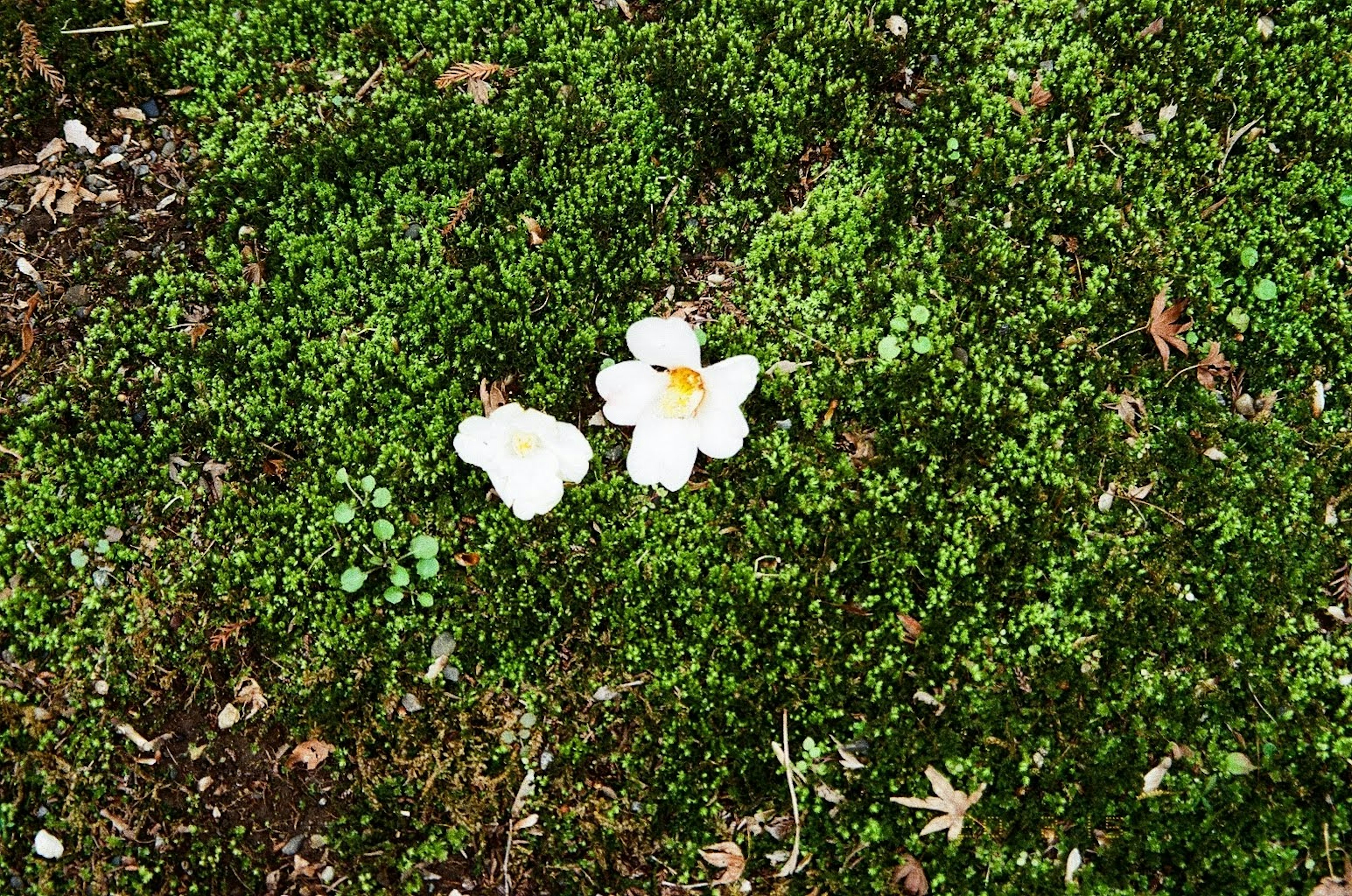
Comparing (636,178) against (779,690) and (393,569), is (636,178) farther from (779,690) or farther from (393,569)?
(779,690)

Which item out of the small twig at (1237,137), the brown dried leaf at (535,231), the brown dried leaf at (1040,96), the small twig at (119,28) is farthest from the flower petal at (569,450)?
the small twig at (1237,137)

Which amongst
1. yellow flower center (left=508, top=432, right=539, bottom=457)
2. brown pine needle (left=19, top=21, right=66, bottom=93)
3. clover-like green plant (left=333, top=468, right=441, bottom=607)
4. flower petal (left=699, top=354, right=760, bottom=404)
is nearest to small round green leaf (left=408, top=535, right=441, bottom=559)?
clover-like green plant (left=333, top=468, right=441, bottom=607)

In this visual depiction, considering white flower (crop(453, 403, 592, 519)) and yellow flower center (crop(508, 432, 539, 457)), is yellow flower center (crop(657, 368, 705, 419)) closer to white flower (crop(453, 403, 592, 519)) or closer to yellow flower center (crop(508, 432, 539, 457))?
white flower (crop(453, 403, 592, 519))

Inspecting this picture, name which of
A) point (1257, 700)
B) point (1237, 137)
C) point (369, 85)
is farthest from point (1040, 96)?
point (369, 85)

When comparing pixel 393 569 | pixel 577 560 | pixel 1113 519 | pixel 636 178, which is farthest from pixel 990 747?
pixel 636 178

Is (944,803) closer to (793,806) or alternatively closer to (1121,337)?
(793,806)

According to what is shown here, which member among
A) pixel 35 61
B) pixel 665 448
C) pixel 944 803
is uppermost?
pixel 35 61

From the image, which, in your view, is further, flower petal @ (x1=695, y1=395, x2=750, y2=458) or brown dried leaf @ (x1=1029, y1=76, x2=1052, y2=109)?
brown dried leaf @ (x1=1029, y1=76, x2=1052, y2=109)
